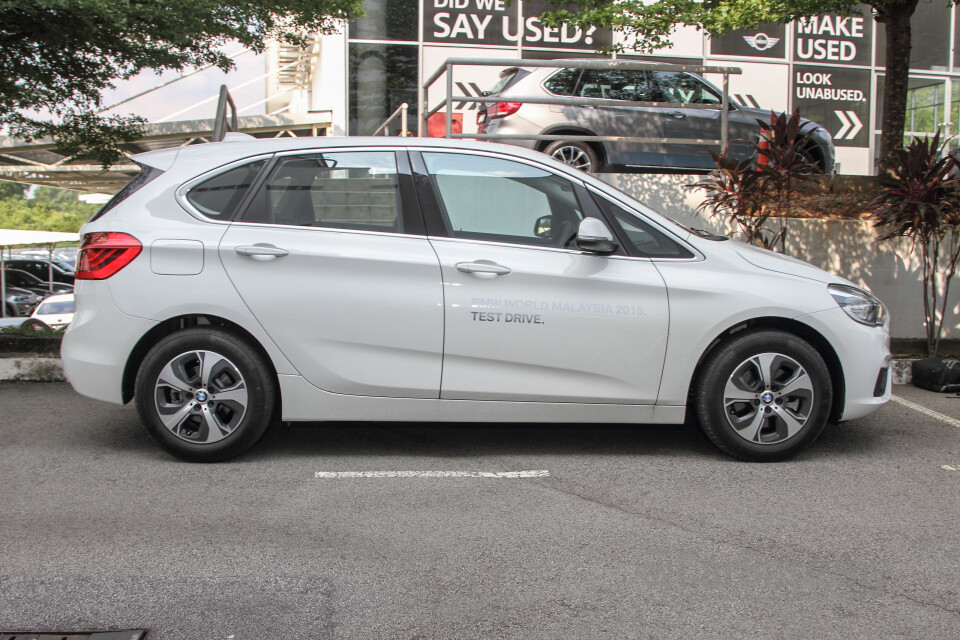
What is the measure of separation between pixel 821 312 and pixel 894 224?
13.0 ft

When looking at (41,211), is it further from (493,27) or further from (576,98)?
(576,98)

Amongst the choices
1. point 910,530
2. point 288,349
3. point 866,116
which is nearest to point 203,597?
point 288,349

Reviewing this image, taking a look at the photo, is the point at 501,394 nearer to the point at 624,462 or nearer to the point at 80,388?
the point at 624,462

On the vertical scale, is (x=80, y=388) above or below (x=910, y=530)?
above

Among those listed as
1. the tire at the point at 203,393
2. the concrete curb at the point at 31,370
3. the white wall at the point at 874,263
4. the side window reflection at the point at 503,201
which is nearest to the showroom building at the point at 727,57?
the white wall at the point at 874,263

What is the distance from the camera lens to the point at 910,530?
3.99 meters

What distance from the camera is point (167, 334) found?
4914 millimetres

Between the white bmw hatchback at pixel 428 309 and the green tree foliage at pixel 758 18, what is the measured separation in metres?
4.45

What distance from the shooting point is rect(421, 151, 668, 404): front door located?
4832 millimetres

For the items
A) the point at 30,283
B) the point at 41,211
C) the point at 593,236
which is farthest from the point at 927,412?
the point at 41,211

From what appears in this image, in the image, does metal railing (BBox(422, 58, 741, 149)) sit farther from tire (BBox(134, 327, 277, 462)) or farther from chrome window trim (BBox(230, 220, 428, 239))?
tire (BBox(134, 327, 277, 462))

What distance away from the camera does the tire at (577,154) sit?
10.1 meters

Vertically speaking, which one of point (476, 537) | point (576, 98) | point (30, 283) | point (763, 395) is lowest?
point (30, 283)

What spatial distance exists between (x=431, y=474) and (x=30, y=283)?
27230mm
